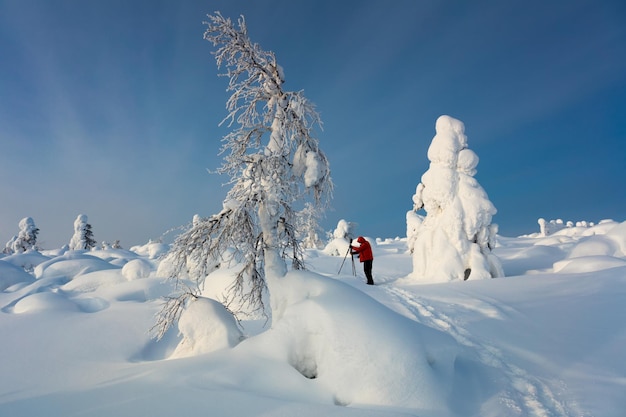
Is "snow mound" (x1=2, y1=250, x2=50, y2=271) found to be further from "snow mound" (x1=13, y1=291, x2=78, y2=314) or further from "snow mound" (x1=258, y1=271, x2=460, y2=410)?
"snow mound" (x1=258, y1=271, x2=460, y2=410)

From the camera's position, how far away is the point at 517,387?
16.0ft

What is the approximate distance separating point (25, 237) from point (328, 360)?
2071 inches

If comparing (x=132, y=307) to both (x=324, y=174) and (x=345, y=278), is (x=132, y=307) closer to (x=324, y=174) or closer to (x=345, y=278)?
(x=324, y=174)

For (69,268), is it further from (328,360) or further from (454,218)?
(454,218)

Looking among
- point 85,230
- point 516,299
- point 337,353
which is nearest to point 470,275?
point 516,299

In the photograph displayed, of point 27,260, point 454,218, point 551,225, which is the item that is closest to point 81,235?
point 27,260

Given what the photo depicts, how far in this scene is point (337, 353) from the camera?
4.29 m

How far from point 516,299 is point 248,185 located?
7951mm

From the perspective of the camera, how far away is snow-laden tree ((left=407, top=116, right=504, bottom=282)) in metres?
14.4

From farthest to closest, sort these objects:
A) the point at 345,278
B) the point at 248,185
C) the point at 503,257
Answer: the point at 503,257, the point at 345,278, the point at 248,185

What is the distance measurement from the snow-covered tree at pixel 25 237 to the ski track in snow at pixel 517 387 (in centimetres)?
5154

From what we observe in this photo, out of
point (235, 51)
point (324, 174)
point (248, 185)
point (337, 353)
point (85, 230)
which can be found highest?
point (85, 230)

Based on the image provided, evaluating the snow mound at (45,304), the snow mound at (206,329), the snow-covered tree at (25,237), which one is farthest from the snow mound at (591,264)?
the snow-covered tree at (25,237)

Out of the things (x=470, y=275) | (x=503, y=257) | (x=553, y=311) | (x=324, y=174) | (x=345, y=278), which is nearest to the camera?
(x=324, y=174)
